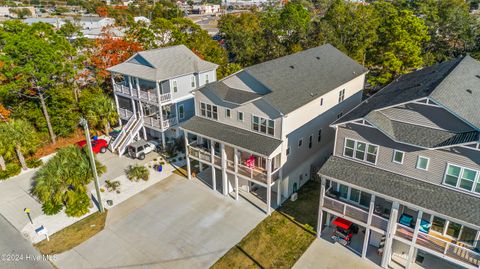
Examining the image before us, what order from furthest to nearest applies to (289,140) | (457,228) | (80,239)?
(289,140) < (80,239) < (457,228)

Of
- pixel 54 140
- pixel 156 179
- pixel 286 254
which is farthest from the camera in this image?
pixel 54 140

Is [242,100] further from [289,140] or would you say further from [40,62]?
[40,62]

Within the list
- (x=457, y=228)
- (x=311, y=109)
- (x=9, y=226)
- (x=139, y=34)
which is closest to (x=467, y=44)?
(x=311, y=109)

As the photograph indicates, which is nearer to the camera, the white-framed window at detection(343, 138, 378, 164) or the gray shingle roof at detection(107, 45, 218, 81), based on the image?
the white-framed window at detection(343, 138, 378, 164)

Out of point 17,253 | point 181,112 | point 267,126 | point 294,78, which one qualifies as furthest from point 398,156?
point 17,253

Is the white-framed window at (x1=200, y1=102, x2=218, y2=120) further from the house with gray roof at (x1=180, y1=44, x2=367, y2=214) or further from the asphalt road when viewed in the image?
the asphalt road

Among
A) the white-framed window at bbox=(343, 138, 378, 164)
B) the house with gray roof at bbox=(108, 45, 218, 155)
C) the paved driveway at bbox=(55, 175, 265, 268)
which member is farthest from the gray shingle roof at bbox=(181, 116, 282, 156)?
the house with gray roof at bbox=(108, 45, 218, 155)
